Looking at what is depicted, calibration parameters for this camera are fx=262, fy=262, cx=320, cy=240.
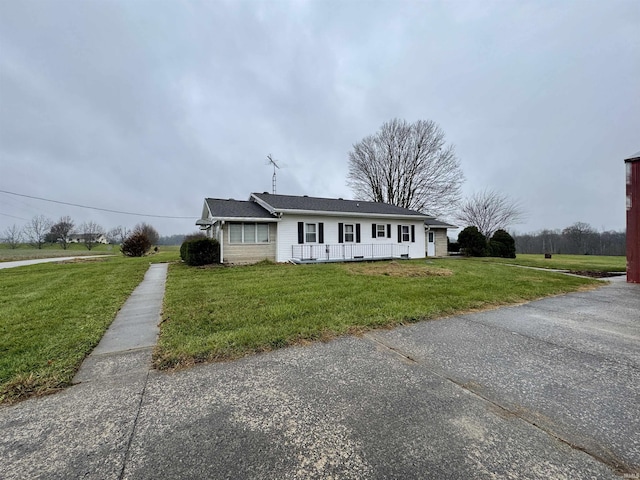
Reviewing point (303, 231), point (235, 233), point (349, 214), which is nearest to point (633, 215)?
point (349, 214)

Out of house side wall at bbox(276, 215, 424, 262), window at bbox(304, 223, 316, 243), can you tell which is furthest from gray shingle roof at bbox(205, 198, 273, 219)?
window at bbox(304, 223, 316, 243)

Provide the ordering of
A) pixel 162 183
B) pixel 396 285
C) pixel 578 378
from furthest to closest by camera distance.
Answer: pixel 162 183, pixel 396 285, pixel 578 378

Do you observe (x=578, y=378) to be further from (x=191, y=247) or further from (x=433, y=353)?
(x=191, y=247)

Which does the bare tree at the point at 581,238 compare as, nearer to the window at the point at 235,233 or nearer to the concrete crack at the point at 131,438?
the window at the point at 235,233

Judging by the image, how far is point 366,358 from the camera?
3.11m

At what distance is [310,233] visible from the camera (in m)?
14.8

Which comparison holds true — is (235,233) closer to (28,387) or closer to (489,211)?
(28,387)

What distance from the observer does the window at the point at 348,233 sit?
51.6 feet

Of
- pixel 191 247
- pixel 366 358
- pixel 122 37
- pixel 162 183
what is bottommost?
pixel 366 358

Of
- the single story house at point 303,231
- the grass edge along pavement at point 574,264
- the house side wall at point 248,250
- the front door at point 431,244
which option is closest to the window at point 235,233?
the single story house at point 303,231

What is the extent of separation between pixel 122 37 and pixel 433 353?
65.5 ft

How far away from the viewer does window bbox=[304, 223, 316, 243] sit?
14719 millimetres

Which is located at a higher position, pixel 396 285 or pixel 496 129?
pixel 496 129

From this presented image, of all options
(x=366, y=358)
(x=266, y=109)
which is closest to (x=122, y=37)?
(x=266, y=109)
